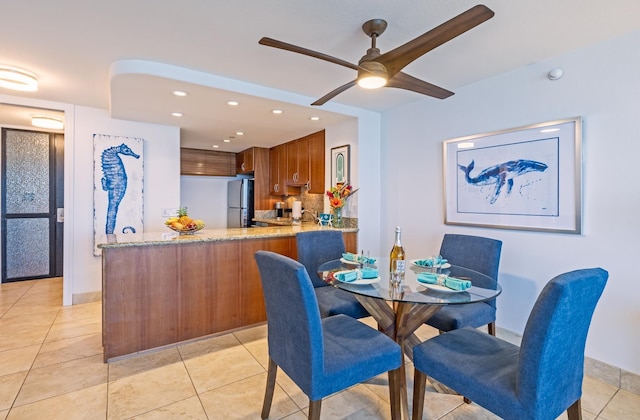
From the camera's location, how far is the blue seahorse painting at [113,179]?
144 inches

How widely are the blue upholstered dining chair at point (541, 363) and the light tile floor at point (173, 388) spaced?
58cm

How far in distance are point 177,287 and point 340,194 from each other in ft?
6.47

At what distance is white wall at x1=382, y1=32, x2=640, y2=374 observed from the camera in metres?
2.01

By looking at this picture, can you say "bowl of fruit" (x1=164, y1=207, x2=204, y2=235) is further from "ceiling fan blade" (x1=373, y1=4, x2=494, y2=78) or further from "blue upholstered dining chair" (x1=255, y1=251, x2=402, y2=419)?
"ceiling fan blade" (x1=373, y1=4, x2=494, y2=78)

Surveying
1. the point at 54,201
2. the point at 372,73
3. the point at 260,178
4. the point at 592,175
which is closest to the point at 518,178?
the point at 592,175

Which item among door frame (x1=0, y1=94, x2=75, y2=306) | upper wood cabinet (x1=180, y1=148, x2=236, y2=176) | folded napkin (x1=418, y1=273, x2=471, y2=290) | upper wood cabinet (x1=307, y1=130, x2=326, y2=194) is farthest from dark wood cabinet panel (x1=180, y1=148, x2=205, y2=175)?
folded napkin (x1=418, y1=273, x2=471, y2=290)

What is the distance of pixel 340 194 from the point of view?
3.67 m

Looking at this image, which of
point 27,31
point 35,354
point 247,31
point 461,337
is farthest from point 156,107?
point 461,337

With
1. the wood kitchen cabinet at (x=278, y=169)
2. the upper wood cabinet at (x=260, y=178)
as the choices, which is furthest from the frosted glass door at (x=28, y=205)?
the wood kitchen cabinet at (x=278, y=169)

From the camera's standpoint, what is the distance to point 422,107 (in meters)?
3.27

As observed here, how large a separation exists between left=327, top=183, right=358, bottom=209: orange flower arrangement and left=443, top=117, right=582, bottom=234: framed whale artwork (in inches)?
42.0

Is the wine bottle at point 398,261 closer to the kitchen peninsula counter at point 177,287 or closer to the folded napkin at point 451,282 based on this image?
the folded napkin at point 451,282

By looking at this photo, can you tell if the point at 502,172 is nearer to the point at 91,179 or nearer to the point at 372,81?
the point at 372,81

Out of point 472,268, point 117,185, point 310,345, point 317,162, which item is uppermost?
point 317,162
